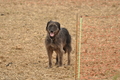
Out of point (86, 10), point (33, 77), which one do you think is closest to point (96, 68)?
point (33, 77)

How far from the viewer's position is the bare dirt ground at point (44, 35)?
9.88m

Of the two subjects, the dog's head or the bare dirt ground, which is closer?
the bare dirt ground

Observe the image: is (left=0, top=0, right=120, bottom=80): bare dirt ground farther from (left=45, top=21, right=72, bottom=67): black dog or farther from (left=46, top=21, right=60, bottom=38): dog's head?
(left=46, top=21, right=60, bottom=38): dog's head

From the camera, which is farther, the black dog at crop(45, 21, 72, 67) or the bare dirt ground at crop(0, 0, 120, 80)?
the black dog at crop(45, 21, 72, 67)

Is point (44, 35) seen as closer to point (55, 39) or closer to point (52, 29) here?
point (55, 39)

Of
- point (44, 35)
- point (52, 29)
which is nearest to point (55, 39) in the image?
point (52, 29)

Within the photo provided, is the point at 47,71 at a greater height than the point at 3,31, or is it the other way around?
the point at 3,31

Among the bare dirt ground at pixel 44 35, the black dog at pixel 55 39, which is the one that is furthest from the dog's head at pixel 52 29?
the bare dirt ground at pixel 44 35

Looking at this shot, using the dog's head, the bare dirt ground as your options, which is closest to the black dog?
the dog's head

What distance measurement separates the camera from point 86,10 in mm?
19984

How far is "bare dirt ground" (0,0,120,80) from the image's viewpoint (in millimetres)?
9883

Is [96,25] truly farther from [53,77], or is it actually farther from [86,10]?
[53,77]

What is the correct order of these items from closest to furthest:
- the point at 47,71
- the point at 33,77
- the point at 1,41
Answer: the point at 33,77
the point at 47,71
the point at 1,41

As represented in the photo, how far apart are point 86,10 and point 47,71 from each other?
10.3 m
